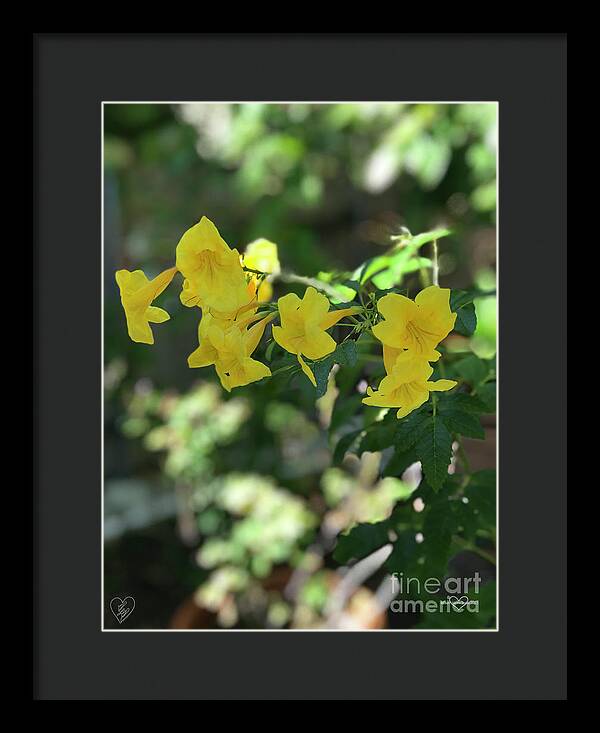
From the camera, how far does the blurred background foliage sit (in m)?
2.14

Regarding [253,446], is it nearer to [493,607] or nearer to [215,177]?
[215,177]

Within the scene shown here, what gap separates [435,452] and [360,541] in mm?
256

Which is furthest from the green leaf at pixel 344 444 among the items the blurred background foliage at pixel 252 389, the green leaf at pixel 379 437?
the blurred background foliage at pixel 252 389

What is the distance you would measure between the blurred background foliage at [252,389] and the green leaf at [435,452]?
3.50 feet

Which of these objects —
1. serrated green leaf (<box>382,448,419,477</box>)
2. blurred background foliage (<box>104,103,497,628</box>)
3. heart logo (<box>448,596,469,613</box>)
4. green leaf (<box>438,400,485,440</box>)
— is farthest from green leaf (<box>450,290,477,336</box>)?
blurred background foliage (<box>104,103,497,628</box>)

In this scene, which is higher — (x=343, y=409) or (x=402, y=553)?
(x=343, y=409)

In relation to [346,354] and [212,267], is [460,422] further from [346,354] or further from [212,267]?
[212,267]

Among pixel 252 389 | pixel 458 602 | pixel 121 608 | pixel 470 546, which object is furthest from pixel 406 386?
pixel 252 389

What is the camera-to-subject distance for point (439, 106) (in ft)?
6.42
